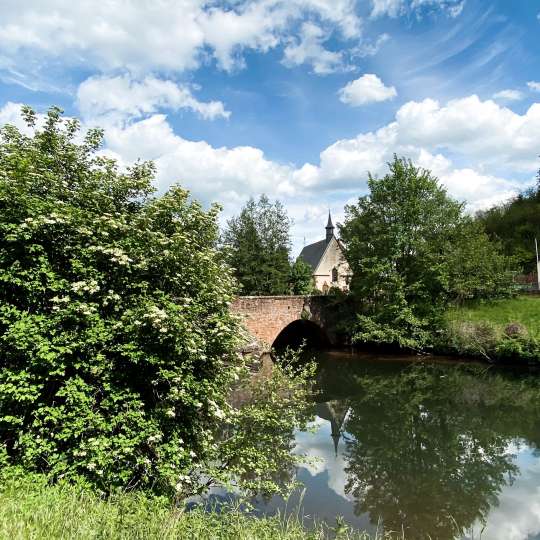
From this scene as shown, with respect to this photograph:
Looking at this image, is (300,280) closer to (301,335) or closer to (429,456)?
(301,335)

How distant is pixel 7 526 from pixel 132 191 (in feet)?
16.5

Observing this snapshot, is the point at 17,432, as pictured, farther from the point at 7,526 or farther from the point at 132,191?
the point at 132,191

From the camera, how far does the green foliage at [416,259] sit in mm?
22297

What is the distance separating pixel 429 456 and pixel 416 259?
14.0m

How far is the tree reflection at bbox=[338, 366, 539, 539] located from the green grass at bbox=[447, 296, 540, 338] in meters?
4.62

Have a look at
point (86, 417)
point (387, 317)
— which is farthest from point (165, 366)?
point (387, 317)

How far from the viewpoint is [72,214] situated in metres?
5.28

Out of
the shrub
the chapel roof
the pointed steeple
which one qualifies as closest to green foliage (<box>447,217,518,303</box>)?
the shrub

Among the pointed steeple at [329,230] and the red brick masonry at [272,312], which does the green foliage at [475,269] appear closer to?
the red brick masonry at [272,312]

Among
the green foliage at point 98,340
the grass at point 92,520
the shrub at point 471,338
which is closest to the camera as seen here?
the grass at point 92,520

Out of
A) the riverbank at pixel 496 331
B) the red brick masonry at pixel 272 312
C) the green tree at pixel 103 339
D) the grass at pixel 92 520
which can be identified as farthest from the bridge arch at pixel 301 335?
the grass at pixel 92 520

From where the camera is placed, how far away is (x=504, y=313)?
22.1 m

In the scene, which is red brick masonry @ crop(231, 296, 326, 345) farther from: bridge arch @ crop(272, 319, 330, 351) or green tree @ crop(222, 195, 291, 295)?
green tree @ crop(222, 195, 291, 295)

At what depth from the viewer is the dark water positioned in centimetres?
764
